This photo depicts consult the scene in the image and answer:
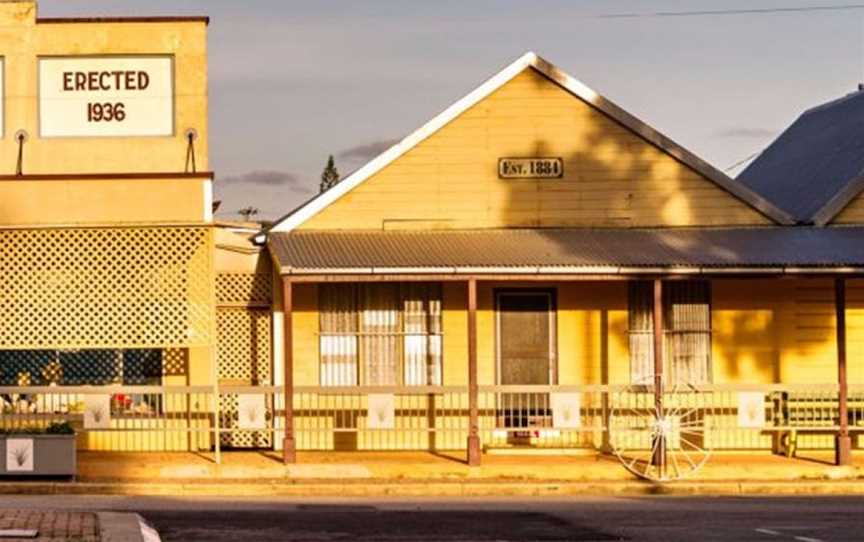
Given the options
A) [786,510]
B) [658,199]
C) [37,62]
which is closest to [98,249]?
[37,62]

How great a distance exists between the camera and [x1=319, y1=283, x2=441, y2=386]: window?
28.0 meters

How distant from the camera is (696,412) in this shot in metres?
27.9

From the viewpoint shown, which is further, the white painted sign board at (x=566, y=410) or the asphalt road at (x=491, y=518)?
the white painted sign board at (x=566, y=410)

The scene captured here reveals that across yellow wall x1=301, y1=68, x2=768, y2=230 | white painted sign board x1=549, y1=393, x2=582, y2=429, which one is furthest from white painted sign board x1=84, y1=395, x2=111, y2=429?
white painted sign board x1=549, y1=393, x2=582, y2=429

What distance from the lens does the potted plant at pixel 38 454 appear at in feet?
78.2

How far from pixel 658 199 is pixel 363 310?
5.06 m

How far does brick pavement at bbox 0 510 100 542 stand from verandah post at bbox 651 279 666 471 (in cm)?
1029

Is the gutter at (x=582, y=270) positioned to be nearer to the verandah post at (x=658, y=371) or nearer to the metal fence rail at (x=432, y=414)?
the verandah post at (x=658, y=371)

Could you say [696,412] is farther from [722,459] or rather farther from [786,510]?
[786,510]

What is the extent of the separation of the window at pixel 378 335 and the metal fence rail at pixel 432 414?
1.34ft

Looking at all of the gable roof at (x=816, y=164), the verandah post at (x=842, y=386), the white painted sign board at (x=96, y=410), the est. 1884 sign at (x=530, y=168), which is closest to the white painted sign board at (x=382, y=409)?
the white painted sign board at (x=96, y=410)

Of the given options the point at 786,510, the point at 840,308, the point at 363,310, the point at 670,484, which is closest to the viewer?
the point at 786,510

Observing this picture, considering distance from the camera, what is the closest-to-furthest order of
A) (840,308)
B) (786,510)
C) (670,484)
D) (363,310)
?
(786,510)
(670,484)
(840,308)
(363,310)

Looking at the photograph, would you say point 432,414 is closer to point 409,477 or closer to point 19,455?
point 409,477
